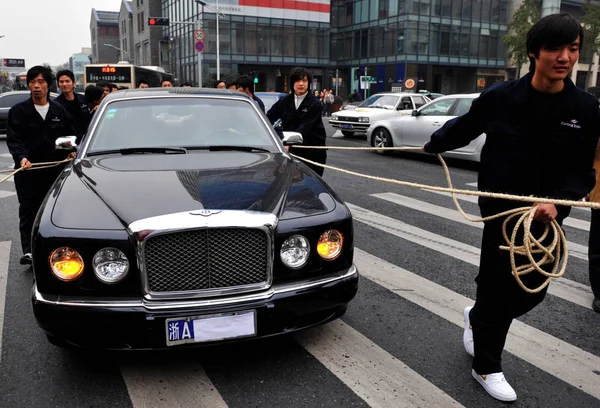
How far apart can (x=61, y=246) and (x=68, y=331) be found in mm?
456

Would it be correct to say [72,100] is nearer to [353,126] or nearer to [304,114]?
[304,114]

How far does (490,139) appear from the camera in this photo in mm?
2881

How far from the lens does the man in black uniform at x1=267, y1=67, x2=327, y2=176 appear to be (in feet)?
20.1

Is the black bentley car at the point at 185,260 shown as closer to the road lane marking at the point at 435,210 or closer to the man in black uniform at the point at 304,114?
the man in black uniform at the point at 304,114

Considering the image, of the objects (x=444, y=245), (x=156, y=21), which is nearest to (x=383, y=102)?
(x=444, y=245)

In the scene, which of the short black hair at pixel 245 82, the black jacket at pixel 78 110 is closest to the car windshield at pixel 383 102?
the short black hair at pixel 245 82

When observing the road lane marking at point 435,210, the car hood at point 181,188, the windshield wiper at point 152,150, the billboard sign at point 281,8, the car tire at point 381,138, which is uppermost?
the billboard sign at point 281,8

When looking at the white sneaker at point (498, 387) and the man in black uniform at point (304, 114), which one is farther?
the man in black uniform at point (304, 114)

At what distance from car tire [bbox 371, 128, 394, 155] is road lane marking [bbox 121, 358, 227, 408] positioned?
452 inches

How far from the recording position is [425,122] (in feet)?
43.3

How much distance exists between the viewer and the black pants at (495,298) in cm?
289

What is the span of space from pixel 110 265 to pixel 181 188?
0.65 meters

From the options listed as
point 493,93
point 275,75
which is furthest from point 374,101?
point 275,75

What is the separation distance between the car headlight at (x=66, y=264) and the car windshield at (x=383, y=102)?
16686mm
